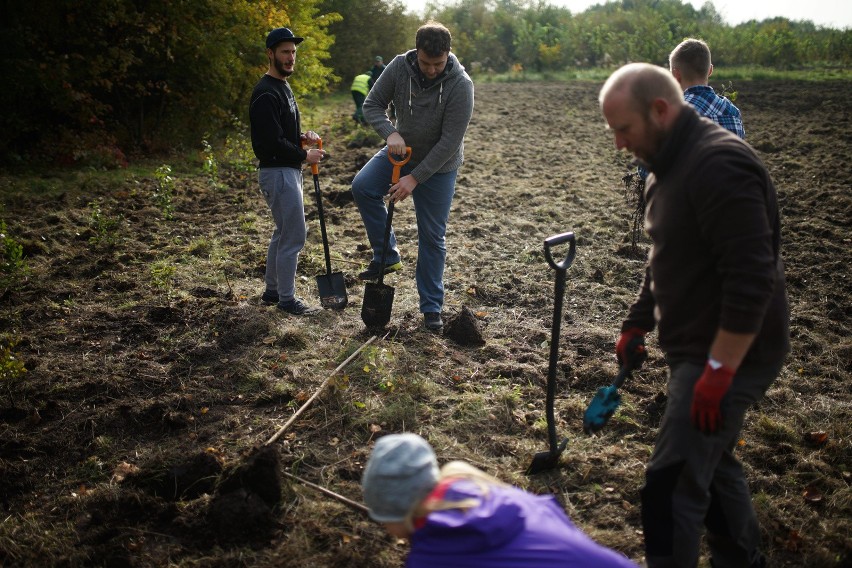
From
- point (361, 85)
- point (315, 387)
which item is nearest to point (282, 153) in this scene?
point (315, 387)

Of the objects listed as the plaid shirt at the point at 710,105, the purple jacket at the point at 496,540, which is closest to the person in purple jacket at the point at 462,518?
the purple jacket at the point at 496,540

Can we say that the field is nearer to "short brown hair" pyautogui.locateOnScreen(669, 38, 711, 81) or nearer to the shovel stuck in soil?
the shovel stuck in soil

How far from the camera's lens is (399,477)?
1820 mm

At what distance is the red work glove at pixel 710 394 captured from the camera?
2.06 metres

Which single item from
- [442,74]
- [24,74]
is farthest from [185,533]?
[24,74]

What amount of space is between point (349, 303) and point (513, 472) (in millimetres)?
2566

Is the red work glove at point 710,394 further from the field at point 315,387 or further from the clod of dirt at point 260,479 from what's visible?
the clod of dirt at point 260,479

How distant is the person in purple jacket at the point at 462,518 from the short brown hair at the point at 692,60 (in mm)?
3329

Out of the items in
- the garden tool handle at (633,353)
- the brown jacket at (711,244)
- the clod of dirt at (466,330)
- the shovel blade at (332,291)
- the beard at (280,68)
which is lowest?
the clod of dirt at (466,330)

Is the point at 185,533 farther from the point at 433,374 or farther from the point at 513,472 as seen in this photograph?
the point at 433,374

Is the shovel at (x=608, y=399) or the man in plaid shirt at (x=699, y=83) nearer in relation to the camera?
the shovel at (x=608, y=399)

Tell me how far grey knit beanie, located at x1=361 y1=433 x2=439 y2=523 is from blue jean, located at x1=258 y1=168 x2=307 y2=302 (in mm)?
3355

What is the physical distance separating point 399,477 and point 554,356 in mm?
1635

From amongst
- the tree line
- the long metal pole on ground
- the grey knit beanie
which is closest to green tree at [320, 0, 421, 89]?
the tree line
